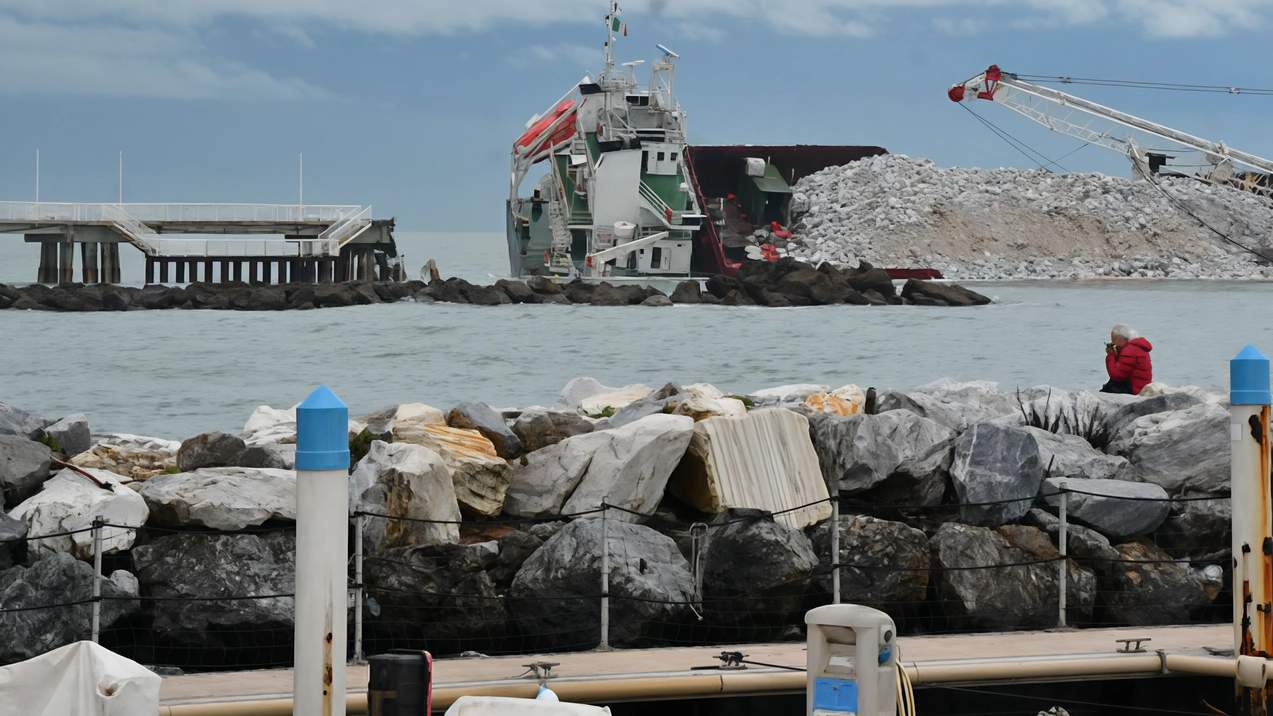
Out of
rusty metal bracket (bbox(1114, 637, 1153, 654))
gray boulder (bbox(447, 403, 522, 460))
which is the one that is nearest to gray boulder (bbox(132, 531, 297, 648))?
gray boulder (bbox(447, 403, 522, 460))

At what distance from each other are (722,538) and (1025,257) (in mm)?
61064

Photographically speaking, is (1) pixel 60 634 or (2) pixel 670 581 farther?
(2) pixel 670 581

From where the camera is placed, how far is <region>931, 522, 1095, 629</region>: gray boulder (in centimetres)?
686

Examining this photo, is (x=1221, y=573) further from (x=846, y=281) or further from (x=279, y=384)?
(x=846, y=281)

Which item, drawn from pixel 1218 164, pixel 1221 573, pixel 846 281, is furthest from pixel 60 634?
pixel 1218 164

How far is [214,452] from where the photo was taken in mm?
8133

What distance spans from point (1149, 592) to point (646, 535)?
269 cm

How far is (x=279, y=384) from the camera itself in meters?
29.3

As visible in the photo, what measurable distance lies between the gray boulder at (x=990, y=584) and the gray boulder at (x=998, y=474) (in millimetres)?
550

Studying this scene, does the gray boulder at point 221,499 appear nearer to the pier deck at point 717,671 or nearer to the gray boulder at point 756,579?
the pier deck at point 717,671

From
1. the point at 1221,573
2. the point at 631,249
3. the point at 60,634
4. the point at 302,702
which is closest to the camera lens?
the point at 302,702

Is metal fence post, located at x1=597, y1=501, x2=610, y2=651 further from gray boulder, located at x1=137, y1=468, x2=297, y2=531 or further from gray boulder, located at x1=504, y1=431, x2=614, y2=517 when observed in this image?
gray boulder, located at x1=137, y1=468, x2=297, y2=531

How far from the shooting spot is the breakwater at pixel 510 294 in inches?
1737

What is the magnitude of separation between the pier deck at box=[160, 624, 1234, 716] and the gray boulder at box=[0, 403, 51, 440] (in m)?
5.40
